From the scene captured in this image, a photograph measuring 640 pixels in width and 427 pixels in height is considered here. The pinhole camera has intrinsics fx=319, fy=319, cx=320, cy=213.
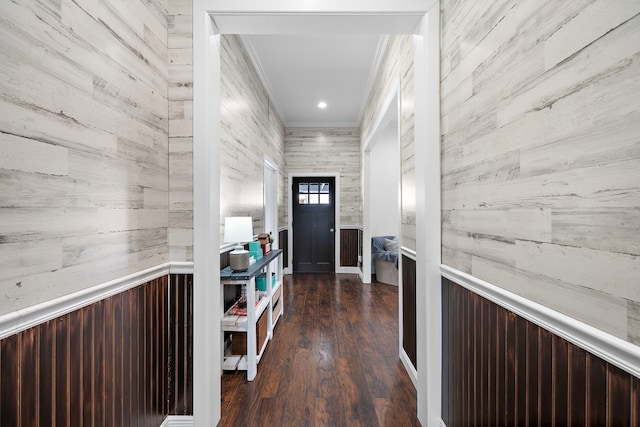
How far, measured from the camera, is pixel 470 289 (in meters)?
1.40

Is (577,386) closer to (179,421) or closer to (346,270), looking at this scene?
(179,421)

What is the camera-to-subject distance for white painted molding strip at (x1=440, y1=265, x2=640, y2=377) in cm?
70

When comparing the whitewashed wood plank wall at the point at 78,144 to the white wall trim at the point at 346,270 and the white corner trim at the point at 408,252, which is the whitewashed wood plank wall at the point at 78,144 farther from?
the white wall trim at the point at 346,270

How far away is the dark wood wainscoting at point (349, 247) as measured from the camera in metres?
6.21

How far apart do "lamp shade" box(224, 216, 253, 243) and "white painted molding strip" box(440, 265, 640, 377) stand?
172cm

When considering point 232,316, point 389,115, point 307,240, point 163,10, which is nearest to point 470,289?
point 232,316

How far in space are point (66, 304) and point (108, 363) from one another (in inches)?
14.3

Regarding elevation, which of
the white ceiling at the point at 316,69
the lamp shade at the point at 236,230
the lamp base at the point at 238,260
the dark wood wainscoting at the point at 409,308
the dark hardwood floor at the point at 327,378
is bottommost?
the dark hardwood floor at the point at 327,378

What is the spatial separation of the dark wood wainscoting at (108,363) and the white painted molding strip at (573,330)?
1485 millimetres

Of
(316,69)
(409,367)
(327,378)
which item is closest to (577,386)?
(409,367)

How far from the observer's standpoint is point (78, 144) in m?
1.12

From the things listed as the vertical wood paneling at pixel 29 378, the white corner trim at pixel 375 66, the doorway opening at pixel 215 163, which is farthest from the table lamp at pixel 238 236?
the white corner trim at pixel 375 66

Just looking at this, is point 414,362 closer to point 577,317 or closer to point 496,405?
point 496,405

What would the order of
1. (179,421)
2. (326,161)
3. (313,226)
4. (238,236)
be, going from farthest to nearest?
1. (313,226)
2. (326,161)
3. (238,236)
4. (179,421)
